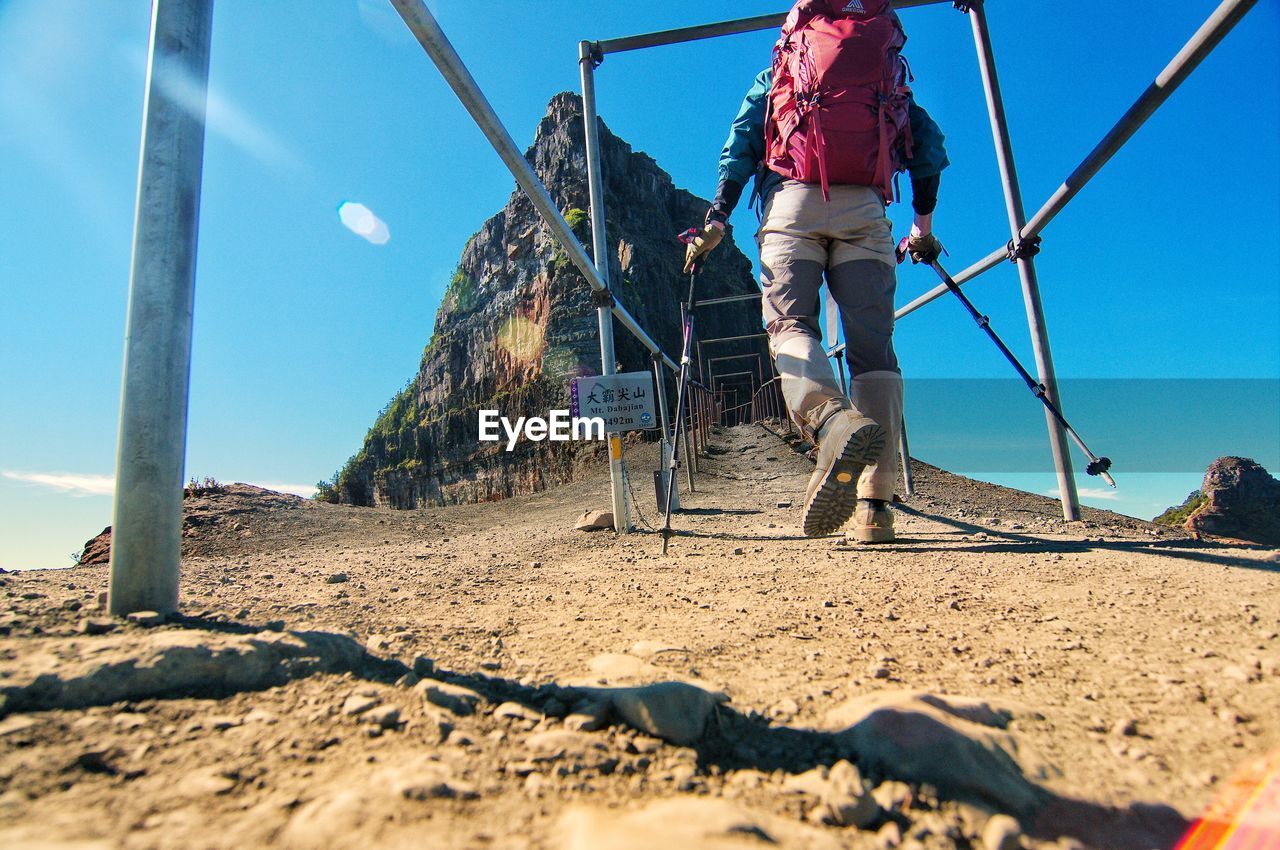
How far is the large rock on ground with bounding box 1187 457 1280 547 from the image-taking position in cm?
617

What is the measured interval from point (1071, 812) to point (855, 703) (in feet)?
0.87

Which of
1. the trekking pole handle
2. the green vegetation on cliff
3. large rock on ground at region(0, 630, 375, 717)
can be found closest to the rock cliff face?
the green vegetation on cliff

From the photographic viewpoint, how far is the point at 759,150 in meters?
2.45

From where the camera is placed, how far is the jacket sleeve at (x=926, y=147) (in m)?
2.39

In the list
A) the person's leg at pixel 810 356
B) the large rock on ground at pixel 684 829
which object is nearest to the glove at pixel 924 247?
the person's leg at pixel 810 356

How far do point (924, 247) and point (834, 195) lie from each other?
1.05 meters

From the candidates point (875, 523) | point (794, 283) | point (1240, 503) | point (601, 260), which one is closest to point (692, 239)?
point (794, 283)

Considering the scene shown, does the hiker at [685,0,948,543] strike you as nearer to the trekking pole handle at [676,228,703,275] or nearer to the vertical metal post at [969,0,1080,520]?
the trekking pole handle at [676,228,703,275]

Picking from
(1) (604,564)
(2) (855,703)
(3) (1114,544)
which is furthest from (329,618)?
(3) (1114,544)

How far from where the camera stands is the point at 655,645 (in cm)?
113

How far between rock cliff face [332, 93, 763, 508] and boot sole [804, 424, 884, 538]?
24.9 meters

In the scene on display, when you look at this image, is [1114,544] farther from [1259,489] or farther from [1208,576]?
[1259,489]

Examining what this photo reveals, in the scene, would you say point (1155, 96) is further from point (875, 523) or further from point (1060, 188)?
point (875, 523)

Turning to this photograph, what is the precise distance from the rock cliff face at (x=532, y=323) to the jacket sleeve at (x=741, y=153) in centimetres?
2439
